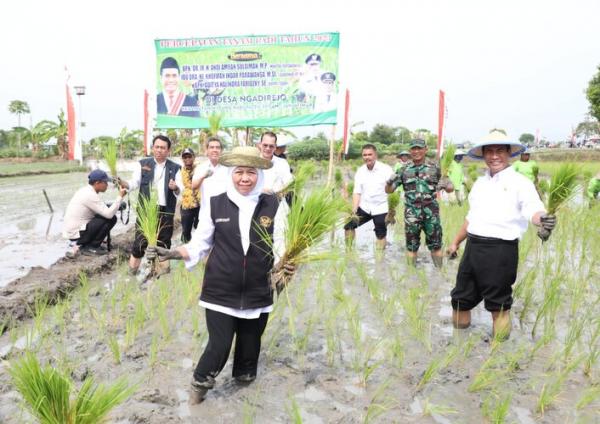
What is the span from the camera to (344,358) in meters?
3.00

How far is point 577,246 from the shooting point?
602cm

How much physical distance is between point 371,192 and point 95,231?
3479 mm

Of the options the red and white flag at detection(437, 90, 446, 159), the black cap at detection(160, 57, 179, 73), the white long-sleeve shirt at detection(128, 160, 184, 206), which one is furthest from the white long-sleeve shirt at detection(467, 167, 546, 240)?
the black cap at detection(160, 57, 179, 73)

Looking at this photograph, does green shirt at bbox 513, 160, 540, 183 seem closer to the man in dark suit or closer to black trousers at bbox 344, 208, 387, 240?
black trousers at bbox 344, 208, 387, 240

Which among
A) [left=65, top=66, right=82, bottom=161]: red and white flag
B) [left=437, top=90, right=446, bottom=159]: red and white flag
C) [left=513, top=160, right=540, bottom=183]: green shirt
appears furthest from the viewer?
[left=513, top=160, right=540, bottom=183]: green shirt

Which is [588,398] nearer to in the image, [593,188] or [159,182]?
[159,182]

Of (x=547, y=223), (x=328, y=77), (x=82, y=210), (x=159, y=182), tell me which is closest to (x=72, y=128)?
(x=82, y=210)

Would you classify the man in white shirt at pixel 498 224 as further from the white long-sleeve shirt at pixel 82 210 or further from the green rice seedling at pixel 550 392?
the white long-sleeve shirt at pixel 82 210

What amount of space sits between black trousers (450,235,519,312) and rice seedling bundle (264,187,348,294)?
4.14ft

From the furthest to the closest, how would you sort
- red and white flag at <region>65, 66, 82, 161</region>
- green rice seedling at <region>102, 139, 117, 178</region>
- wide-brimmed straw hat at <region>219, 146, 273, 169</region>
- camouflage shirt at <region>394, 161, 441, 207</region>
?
red and white flag at <region>65, 66, 82, 161</region> → camouflage shirt at <region>394, 161, 441, 207</region> → green rice seedling at <region>102, 139, 117, 178</region> → wide-brimmed straw hat at <region>219, 146, 273, 169</region>

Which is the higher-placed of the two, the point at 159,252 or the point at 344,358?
the point at 159,252

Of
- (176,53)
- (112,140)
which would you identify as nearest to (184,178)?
(112,140)

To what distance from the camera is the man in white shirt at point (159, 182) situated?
4.68 m

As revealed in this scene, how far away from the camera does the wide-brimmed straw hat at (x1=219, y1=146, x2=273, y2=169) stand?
2.37 metres
